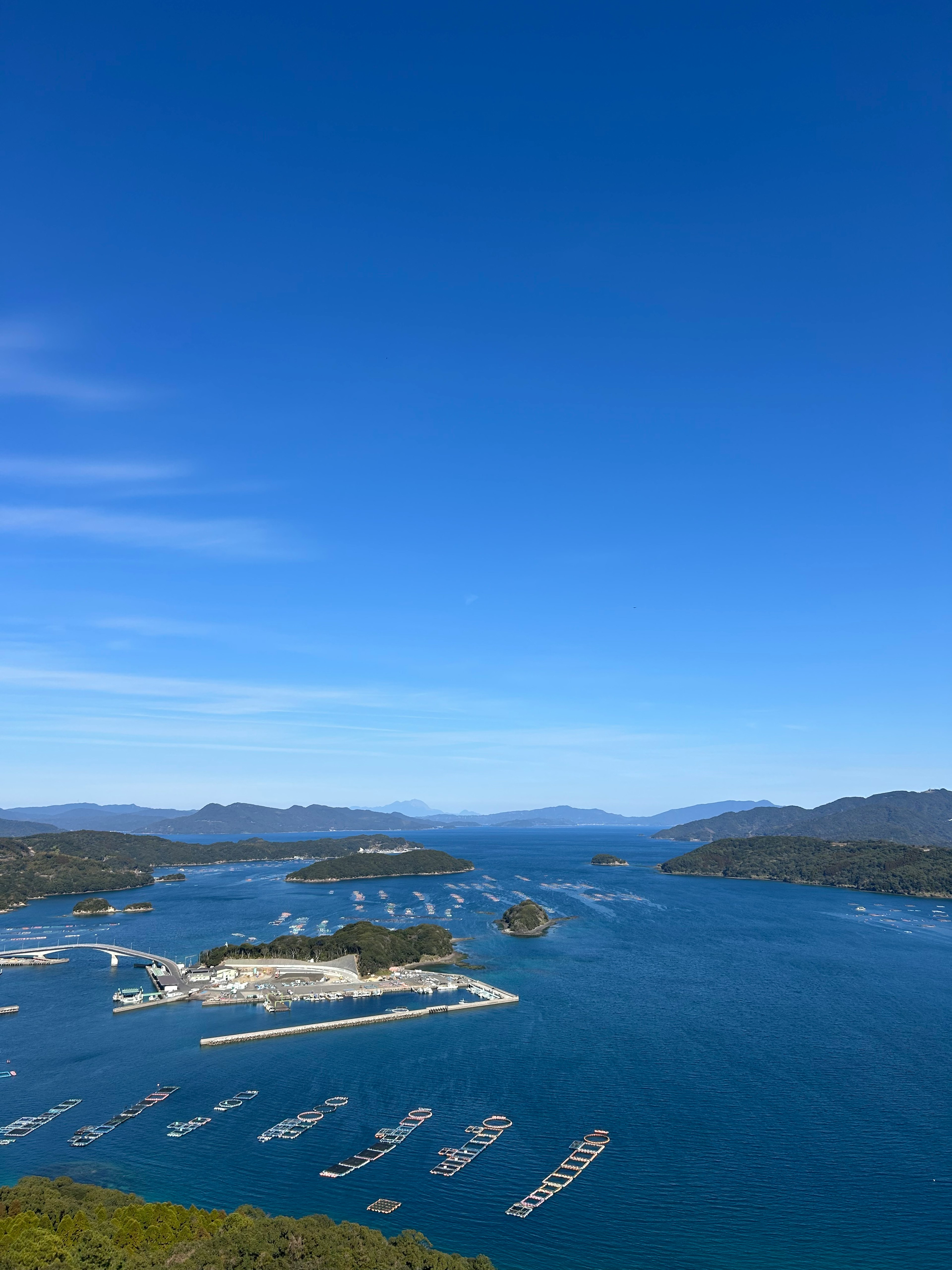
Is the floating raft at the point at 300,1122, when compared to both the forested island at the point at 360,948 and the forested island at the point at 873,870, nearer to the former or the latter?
the forested island at the point at 360,948

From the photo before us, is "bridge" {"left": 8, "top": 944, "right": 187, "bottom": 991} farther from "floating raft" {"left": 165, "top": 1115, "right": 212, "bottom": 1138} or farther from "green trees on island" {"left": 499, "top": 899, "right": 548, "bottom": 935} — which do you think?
"green trees on island" {"left": 499, "top": 899, "right": 548, "bottom": 935}

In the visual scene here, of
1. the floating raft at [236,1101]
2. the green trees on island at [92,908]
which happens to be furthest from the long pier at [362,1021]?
the green trees on island at [92,908]

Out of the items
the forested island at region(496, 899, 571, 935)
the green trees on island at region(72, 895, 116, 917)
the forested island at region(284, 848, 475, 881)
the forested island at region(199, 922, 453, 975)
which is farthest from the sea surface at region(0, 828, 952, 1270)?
the forested island at region(284, 848, 475, 881)

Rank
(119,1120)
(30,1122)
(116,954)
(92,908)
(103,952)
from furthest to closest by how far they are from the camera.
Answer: (92,908) → (103,952) → (116,954) → (30,1122) → (119,1120)

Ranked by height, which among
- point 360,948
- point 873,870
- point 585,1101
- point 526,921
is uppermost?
point 873,870

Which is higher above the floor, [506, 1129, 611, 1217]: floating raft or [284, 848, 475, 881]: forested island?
[284, 848, 475, 881]: forested island

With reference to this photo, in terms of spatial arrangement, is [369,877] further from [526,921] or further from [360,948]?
[360,948]

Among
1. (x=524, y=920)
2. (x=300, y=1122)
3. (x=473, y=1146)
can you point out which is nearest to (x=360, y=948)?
(x=524, y=920)
